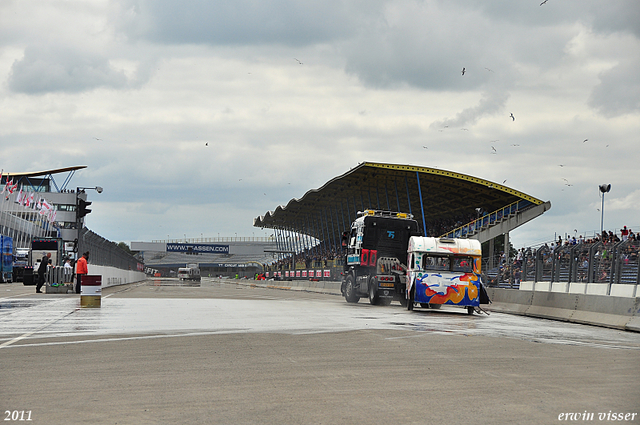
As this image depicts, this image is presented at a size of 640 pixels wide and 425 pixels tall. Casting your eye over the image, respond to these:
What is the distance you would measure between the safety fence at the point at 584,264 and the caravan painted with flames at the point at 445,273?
286 centimetres

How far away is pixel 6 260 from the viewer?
5519cm

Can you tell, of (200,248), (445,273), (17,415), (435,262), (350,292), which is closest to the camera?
(17,415)

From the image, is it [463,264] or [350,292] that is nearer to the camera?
[463,264]

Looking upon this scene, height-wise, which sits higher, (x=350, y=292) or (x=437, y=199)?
(x=437, y=199)

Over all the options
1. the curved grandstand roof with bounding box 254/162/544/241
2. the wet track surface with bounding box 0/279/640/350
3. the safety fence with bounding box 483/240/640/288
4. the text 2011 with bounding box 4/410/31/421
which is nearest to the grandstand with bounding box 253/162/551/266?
the curved grandstand roof with bounding box 254/162/544/241

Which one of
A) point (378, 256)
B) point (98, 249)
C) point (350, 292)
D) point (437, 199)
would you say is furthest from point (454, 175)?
point (378, 256)

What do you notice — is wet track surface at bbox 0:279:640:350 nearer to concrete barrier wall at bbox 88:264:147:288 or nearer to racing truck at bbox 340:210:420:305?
racing truck at bbox 340:210:420:305

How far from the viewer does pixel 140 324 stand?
15.8 metres

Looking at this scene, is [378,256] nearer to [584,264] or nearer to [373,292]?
[373,292]

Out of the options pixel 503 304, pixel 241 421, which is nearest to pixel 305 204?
pixel 503 304

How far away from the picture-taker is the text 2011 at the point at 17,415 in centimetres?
604

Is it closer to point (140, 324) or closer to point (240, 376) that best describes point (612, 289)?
point (140, 324)

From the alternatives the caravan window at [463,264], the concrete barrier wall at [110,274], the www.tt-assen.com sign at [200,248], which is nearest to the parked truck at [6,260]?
the concrete barrier wall at [110,274]

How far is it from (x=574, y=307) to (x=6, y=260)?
46.7 m
